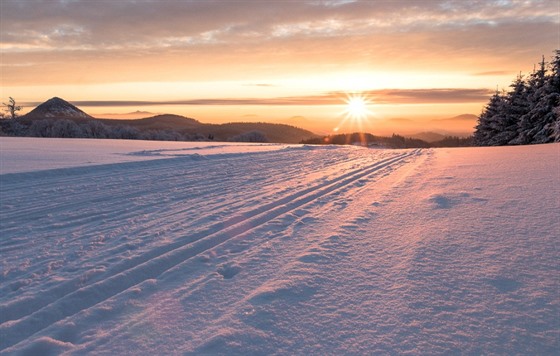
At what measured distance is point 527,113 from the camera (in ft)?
106

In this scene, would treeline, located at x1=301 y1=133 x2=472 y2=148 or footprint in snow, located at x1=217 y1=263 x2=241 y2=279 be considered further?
treeline, located at x1=301 y1=133 x2=472 y2=148

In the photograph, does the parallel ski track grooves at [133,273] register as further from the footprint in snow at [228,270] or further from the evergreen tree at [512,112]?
the evergreen tree at [512,112]

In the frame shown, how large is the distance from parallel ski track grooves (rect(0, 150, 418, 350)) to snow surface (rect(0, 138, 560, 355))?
0.7 inches

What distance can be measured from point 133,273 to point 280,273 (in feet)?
4.87

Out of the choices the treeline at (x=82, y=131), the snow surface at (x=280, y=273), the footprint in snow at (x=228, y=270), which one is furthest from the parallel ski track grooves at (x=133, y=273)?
the treeline at (x=82, y=131)

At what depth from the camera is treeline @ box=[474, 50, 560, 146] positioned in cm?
2886

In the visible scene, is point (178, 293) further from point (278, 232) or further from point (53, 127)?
point (53, 127)

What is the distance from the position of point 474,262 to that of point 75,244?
15.4 ft

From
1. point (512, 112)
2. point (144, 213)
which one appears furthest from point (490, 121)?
point (144, 213)

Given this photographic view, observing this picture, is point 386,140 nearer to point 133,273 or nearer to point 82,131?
point 82,131

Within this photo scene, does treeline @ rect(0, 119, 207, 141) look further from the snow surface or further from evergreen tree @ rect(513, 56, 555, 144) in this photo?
the snow surface

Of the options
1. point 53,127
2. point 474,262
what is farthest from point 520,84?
point 53,127

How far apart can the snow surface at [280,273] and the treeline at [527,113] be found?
26111 millimetres

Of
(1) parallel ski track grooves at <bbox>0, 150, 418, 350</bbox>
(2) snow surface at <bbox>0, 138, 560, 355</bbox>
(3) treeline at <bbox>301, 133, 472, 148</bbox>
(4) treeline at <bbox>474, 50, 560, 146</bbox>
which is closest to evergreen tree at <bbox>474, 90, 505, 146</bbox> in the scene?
(4) treeline at <bbox>474, 50, 560, 146</bbox>
